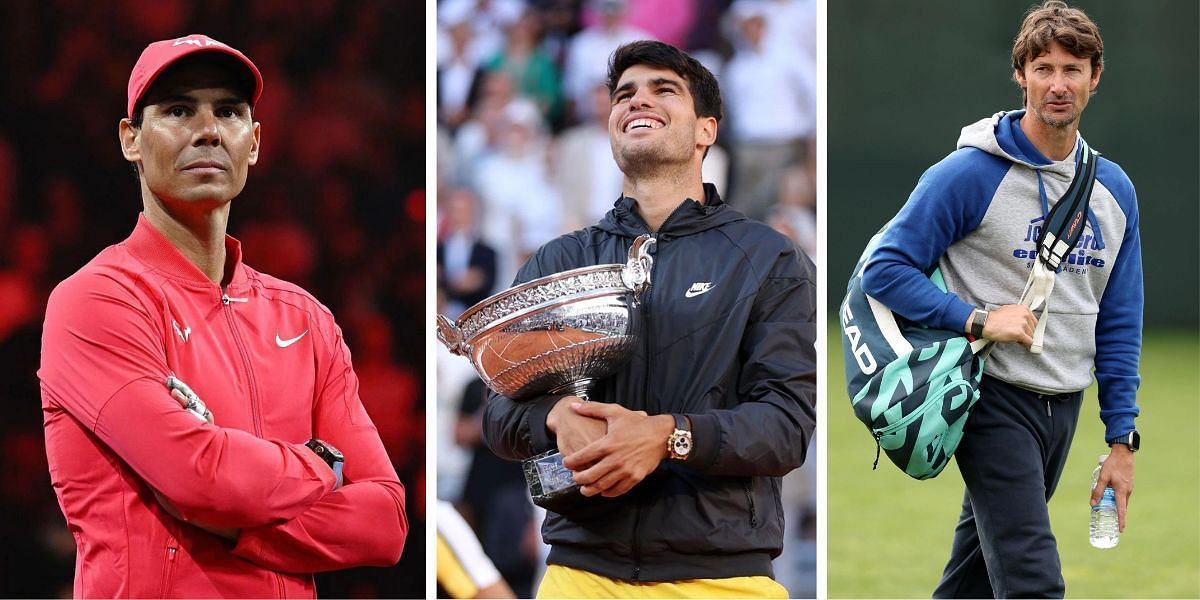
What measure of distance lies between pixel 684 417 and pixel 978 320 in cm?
100

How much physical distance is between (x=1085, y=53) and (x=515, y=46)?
210 cm

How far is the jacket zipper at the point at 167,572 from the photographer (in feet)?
8.57

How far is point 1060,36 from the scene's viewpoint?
3.59m

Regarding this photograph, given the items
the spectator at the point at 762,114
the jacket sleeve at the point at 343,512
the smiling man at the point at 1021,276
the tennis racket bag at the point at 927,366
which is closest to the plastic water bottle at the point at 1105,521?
the smiling man at the point at 1021,276

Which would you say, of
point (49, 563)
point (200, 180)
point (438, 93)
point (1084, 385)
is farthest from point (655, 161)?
point (49, 563)

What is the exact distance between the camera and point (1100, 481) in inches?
148

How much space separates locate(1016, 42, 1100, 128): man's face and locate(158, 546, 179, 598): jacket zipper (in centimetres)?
240

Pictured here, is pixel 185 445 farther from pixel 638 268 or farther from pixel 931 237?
pixel 931 237

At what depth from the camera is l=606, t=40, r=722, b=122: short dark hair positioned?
338 cm

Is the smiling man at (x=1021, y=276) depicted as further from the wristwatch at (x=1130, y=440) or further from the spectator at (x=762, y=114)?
the spectator at (x=762, y=114)

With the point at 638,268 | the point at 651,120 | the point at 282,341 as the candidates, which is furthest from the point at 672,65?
the point at 282,341

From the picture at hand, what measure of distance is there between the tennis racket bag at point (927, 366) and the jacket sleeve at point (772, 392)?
1.33 ft

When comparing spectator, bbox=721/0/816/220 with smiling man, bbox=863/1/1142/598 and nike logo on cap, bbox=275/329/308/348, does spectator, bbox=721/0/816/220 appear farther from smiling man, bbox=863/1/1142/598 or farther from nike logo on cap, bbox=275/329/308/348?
nike logo on cap, bbox=275/329/308/348

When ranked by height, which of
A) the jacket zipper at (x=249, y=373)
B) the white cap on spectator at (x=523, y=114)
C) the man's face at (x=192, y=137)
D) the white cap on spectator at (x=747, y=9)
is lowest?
the jacket zipper at (x=249, y=373)
